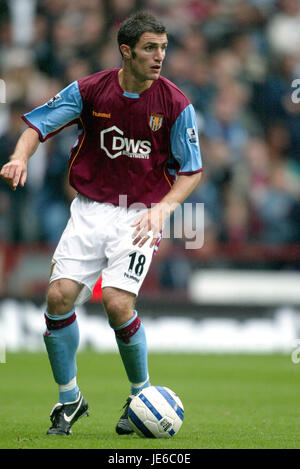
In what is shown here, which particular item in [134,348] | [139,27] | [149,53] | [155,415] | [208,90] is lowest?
[155,415]

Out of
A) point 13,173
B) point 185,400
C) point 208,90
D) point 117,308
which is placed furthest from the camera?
point 208,90

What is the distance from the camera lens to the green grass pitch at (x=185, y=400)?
17.1ft

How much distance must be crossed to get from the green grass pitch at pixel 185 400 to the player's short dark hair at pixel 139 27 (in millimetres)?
2467

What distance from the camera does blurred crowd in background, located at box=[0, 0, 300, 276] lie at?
12.5 metres

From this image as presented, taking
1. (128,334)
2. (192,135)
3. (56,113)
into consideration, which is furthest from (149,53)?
(128,334)

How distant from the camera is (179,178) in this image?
5.70 meters

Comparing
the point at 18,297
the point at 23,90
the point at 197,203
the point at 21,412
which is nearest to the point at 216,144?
the point at 197,203

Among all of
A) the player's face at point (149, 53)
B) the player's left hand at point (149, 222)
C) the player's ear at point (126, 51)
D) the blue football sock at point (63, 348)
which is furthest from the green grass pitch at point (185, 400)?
the player's ear at point (126, 51)

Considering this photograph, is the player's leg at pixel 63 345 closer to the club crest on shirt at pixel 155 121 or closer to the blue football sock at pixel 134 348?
the blue football sock at pixel 134 348

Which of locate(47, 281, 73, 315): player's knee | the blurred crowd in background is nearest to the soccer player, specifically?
locate(47, 281, 73, 315): player's knee

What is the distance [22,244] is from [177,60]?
402 centimetres

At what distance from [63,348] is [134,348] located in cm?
45

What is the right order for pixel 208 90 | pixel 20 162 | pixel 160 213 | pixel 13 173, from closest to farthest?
pixel 13 173
pixel 20 162
pixel 160 213
pixel 208 90

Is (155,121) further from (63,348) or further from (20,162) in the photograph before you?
(63,348)
